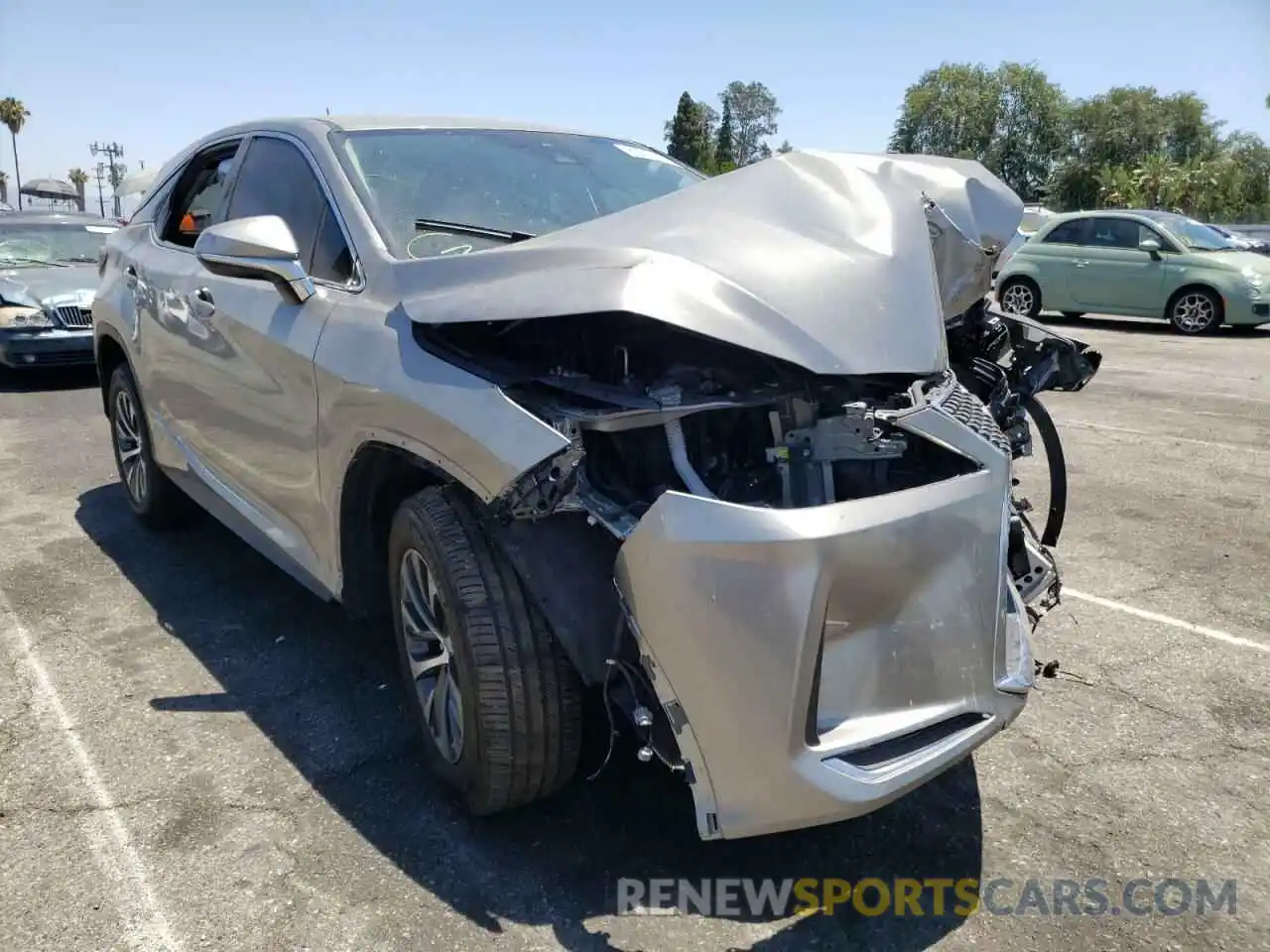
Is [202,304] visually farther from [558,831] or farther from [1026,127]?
[1026,127]

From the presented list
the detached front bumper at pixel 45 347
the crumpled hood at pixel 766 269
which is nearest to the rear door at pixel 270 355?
the crumpled hood at pixel 766 269

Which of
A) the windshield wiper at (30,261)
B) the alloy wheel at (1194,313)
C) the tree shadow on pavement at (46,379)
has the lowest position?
the tree shadow on pavement at (46,379)

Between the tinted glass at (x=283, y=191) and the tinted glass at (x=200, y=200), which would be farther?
the tinted glass at (x=200, y=200)

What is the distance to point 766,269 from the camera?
2436 millimetres

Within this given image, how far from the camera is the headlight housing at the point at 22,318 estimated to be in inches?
364

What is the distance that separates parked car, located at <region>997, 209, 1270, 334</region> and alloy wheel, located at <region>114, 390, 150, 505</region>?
39.5ft

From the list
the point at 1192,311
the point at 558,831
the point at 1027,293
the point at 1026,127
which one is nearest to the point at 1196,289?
the point at 1192,311

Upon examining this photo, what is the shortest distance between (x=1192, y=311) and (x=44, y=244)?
1393cm

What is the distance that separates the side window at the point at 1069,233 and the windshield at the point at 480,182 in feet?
40.8

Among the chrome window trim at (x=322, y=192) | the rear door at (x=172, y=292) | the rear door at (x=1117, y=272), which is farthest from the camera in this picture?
the rear door at (x=1117, y=272)

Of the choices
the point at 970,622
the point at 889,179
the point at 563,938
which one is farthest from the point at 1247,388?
the point at 563,938

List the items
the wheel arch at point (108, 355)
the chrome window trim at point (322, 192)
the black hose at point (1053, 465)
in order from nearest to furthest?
the chrome window trim at point (322, 192)
the black hose at point (1053, 465)
the wheel arch at point (108, 355)

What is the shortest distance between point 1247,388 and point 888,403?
835cm

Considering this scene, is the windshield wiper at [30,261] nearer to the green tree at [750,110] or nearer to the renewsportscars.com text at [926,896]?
the renewsportscars.com text at [926,896]
